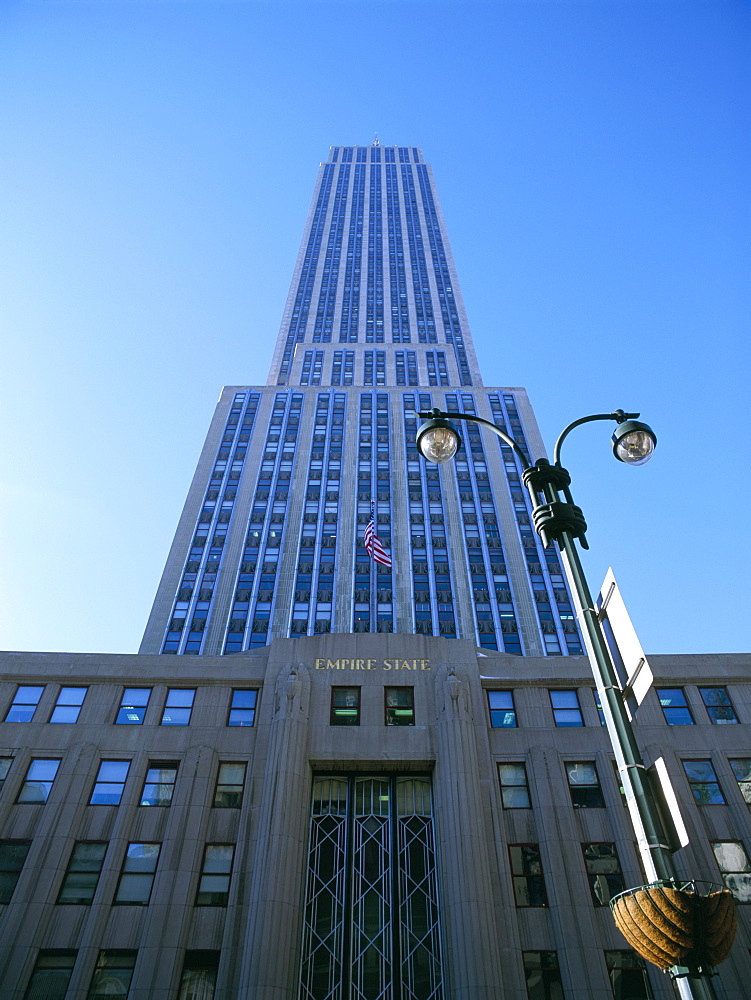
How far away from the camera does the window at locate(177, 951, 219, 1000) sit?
25.0m

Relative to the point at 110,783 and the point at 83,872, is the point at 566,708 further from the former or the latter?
the point at 83,872

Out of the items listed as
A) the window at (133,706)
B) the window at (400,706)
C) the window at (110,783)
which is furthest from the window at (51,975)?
the window at (400,706)

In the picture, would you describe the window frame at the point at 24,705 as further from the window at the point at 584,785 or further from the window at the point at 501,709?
the window at the point at 584,785

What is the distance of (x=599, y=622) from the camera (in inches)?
415

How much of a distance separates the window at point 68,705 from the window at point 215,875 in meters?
9.47

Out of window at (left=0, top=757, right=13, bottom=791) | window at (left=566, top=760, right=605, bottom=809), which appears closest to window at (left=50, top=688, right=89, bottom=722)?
window at (left=0, top=757, right=13, bottom=791)

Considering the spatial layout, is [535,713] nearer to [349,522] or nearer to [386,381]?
[349,522]

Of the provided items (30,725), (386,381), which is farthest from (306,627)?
(386,381)

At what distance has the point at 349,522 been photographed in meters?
77.9

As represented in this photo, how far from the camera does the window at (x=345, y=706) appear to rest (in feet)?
106

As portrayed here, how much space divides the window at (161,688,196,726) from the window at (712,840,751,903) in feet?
76.9

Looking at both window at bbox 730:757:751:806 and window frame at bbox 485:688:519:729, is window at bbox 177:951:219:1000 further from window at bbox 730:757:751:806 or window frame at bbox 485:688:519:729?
window at bbox 730:757:751:806

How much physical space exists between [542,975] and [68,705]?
2340 centimetres

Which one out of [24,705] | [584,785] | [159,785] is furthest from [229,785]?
[584,785]
